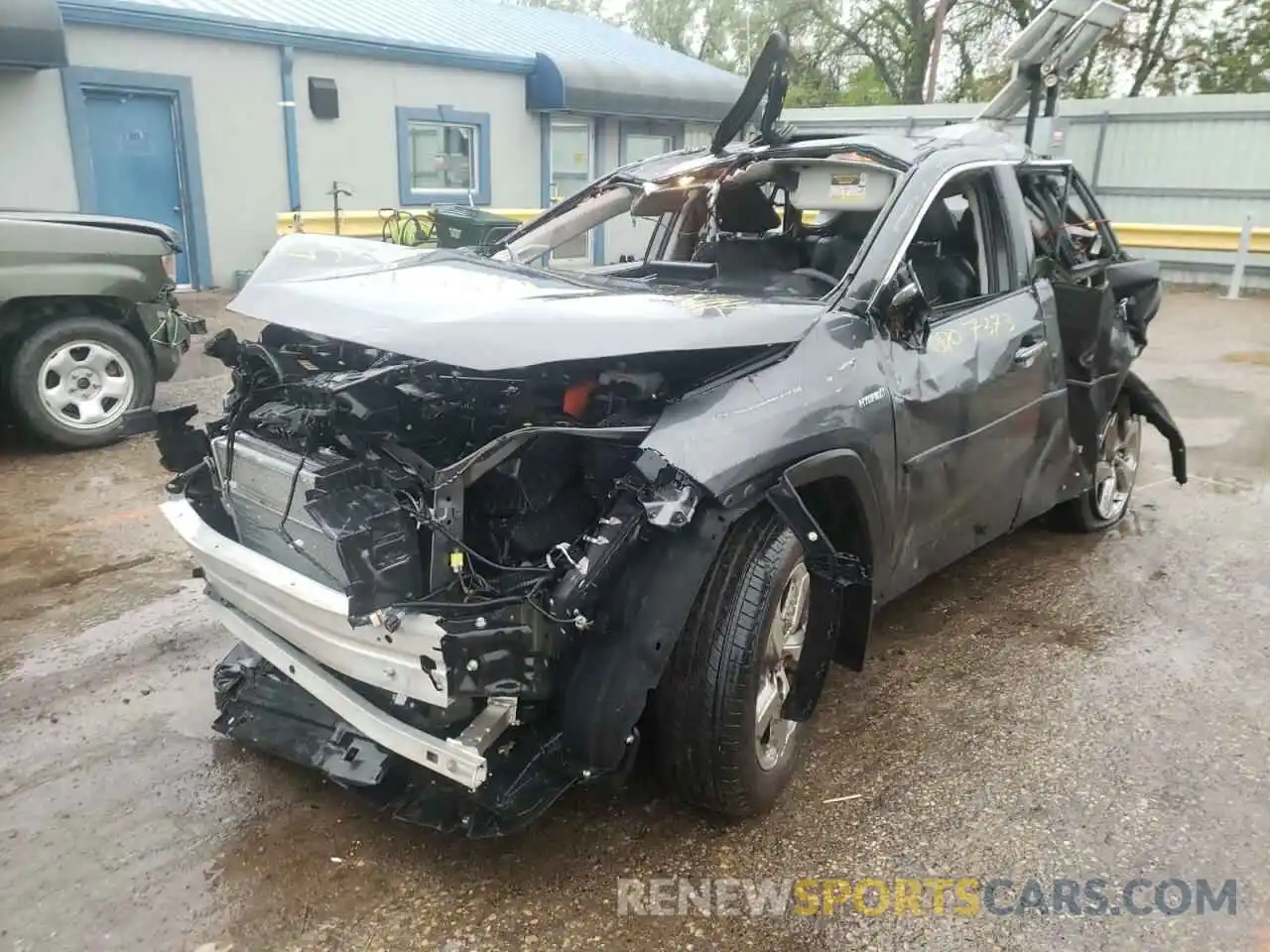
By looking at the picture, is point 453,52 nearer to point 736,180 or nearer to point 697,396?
point 736,180

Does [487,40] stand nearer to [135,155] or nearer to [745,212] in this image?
[135,155]

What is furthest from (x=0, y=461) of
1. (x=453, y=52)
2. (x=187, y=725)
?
(x=453, y=52)

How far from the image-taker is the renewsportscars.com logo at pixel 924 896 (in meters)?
2.61

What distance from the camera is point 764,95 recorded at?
13.3 ft

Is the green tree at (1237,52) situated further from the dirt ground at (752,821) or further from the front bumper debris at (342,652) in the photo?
the front bumper debris at (342,652)

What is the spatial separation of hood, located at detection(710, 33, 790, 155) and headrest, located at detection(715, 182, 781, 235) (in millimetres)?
214

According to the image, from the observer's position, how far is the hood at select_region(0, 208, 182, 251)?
6.29 metres

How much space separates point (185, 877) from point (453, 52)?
42.9 feet

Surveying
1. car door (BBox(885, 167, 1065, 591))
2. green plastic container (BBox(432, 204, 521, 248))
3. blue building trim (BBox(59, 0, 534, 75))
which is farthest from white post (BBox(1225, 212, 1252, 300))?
car door (BBox(885, 167, 1065, 591))

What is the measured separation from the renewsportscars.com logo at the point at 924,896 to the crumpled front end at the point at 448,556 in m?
0.41

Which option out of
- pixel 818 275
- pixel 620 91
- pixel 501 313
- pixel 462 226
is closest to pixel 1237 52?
pixel 620 91

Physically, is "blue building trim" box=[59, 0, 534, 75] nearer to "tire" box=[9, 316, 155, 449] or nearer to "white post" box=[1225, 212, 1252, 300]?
"tire" box=[9, 316, 155, 449]

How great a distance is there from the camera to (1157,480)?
620 cm

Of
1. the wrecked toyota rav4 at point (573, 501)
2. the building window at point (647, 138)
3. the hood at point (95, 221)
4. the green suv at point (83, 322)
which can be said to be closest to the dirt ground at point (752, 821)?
the wrecked toyota rav4 at point (573, 501)
